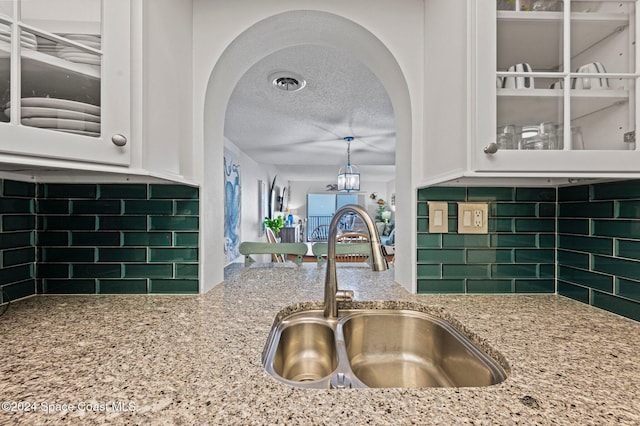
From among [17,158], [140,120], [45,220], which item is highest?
[140,120]

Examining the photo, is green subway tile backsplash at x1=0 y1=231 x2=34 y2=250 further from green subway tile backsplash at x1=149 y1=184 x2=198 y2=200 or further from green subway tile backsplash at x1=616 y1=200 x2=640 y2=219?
green subway tile backsplash at x1=616 y1=200 x2=640 y2=219

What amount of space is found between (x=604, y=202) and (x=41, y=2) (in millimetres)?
1601

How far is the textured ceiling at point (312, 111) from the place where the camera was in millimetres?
1823

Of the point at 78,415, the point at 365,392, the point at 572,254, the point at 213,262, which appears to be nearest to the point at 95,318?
the point at 213,262

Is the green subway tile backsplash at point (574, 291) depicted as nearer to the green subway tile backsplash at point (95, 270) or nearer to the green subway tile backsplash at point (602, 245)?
the green subway tile backsplash at point (602, 245)

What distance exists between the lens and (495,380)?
63cm

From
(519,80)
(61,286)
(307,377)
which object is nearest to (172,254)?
(61,286)

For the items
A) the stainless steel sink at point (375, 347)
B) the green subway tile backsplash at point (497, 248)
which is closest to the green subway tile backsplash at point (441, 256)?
the green subway tile backsplash at point (497, 248)

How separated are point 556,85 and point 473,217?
1.60 feet

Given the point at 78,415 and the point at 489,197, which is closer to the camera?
the point at 78,415

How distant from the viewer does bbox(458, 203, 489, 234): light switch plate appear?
109 cm

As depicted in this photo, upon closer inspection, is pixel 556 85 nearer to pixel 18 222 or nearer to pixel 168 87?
pixel 168 87

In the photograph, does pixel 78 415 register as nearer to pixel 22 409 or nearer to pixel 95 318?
pixel 22 409

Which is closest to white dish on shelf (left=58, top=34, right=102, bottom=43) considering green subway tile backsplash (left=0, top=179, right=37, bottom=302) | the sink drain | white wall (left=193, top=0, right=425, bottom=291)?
white wall (left=193, top=0, right=425, bottom=291)
